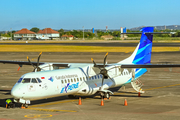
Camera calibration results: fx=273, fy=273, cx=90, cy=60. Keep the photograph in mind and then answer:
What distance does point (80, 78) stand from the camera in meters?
22.1

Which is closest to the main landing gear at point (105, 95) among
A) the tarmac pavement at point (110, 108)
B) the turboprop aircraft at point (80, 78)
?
the turboprop aircraft at point (80, 78)

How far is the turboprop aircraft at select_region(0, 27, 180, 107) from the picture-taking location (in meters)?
19.1

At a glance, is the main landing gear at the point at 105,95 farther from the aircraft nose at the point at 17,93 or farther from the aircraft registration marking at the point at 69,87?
the aircraft nose at the point at 17,93

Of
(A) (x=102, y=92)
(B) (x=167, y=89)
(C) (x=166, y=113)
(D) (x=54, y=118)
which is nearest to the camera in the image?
(D) (x=54, y=118)

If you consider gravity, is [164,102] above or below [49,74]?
below

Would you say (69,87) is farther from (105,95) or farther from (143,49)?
(143,49)

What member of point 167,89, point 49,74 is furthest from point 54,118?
point 167,89

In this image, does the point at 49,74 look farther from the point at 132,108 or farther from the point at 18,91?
the point at 132,108

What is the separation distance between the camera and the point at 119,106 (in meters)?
20.5

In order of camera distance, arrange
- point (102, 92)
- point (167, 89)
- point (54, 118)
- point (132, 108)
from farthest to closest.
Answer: point (167, 89) → point (102, 92) → point (132, 108) → point (54, 118)

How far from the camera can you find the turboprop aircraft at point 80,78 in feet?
62.7

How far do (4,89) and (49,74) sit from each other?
9.71m

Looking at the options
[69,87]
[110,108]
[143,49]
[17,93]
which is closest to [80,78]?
[69,87]

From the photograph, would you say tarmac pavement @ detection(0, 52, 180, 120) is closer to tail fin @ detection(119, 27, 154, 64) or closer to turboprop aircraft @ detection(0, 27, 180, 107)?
turboprop aircraft @ detection(0, 27, 180, 107)
